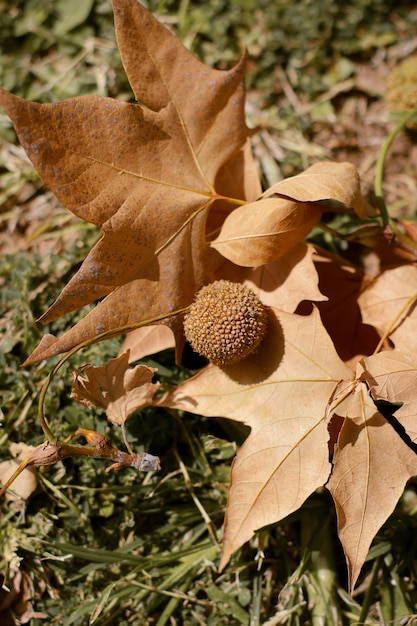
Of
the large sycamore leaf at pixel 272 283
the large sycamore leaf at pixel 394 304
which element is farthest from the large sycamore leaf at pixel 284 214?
the large sycamore leaf at pixel 394 304

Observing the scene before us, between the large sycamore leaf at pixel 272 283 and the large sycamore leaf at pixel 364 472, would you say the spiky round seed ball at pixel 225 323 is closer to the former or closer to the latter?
the large sycamore leaf at pixel 272 283

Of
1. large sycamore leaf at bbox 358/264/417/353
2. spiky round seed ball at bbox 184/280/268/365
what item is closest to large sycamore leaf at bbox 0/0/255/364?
spiky round seed ball at bbox 184/280/268/365

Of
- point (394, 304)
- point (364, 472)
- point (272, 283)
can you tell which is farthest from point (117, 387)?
point (394, 304)

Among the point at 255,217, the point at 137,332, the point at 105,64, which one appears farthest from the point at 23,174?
the point at 255,217

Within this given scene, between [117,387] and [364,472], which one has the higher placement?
[117,387]

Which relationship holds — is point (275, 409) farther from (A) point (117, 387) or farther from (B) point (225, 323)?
(A) point (117, 387)

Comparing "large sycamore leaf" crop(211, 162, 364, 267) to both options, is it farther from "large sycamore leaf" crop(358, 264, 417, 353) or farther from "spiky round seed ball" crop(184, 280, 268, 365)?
"large sycamore leaf" crop(358, 264, 417, 353)
